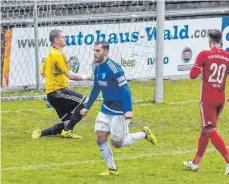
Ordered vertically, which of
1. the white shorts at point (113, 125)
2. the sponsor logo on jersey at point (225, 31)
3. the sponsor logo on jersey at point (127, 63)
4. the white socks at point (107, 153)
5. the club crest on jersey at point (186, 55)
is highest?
the sponsor logo on jersey at point (225, 31)

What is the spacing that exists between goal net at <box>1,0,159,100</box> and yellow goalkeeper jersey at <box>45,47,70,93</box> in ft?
11.5

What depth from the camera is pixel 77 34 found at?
17578 millimetres

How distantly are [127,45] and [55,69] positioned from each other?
5282mm

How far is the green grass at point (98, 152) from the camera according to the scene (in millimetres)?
10469

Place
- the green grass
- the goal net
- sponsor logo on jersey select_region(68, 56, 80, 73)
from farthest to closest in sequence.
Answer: sponsor logo on jersey select_region(68, 56, 80, 73) < the goal net < the green grass

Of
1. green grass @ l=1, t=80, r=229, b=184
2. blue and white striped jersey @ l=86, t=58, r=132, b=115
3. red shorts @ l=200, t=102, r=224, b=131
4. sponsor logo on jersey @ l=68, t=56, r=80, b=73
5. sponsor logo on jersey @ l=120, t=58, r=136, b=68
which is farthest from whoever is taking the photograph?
sponsor logo on jersey @ l=120, t=58, r=136, b=68

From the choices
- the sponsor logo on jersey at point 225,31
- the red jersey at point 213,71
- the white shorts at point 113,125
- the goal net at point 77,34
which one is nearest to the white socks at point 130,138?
the white shorts at point 113,125

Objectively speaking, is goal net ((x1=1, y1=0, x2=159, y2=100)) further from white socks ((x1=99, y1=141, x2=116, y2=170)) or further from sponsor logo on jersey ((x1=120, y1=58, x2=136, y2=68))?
white socks ((x1=99, y1=141, x2=116, y2=170))

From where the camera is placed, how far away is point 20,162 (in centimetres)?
1132

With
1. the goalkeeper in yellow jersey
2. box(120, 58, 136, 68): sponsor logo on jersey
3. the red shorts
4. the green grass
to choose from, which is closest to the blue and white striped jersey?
the green grass

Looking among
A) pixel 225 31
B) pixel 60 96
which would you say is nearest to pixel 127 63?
pixel 225 31

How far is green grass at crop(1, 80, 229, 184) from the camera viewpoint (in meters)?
10.5

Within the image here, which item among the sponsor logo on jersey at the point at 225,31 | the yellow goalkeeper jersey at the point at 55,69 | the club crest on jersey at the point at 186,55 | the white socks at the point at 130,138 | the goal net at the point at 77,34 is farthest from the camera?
the sponsor logo on jersey at the point at 225,31

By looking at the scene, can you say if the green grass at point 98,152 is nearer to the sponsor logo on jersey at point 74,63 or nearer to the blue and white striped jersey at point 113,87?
the blue and white striped jersey at point 113,87
